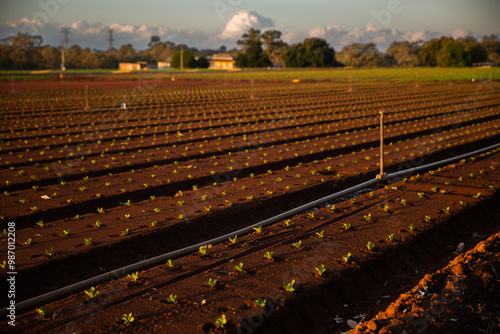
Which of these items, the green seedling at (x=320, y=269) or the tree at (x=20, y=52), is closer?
the green seedling at (x=320, y=269)

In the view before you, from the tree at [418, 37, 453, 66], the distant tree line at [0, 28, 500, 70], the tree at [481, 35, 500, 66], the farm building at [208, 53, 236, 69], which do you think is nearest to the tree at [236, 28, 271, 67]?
the distant tree line at [0, 28, 500, 70]

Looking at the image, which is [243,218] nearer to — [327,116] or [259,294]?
[259,294]

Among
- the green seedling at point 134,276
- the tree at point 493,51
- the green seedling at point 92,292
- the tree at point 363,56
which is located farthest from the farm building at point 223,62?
the green seedling at point 92,292

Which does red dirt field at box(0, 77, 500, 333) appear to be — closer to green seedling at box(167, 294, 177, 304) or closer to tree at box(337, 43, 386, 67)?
green seedling at box(167, 294, 177, 304)

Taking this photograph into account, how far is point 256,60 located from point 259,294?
91624 mm

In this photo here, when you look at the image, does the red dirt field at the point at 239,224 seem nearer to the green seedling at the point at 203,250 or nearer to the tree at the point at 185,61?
the green seedling at the point at 203,250

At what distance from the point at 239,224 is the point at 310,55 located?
8576 cm

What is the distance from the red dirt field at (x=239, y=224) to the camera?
455cm

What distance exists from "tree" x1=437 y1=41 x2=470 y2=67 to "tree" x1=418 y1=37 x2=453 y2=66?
450cm

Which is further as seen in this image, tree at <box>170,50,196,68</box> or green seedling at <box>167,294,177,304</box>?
tree at <box>170,50,196,68</box>

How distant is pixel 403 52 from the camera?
120 m

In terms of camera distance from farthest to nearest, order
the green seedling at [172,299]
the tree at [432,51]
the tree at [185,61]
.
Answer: the tree at [185,61] < the tree at [432,51] < the green seedling at [172,299]

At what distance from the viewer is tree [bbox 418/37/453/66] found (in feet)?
281

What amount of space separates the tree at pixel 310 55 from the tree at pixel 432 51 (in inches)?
710
